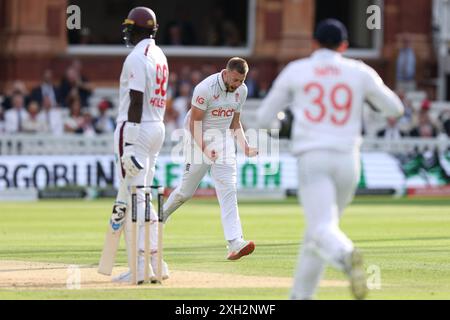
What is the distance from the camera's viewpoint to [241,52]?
1316 inches

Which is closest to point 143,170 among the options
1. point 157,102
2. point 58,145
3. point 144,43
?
point 157,102

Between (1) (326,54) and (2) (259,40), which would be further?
(2) (259,40)

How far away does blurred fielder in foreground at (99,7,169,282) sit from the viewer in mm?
11648

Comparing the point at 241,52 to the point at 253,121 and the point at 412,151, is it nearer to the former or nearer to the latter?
the point at 253,121

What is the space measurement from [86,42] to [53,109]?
577cm

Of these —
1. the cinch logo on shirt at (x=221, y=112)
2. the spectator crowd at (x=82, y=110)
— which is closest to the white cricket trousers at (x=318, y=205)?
the cinch logo on shirt at (x=221, y=112)

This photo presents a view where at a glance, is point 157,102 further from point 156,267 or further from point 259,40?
point 259,40

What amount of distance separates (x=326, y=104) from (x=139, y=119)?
2.35m

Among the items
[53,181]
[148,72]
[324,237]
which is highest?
[148,72]

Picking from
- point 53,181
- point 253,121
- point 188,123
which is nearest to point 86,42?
point 253,121

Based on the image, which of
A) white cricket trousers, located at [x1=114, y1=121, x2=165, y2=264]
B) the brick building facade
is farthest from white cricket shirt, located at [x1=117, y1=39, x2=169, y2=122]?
the brick building facade

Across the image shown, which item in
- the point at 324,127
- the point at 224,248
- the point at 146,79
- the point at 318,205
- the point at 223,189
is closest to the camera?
the point at 318,205

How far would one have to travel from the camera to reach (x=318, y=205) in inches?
379

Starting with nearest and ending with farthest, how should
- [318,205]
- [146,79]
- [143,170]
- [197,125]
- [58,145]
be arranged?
[318,205]
[146,79]
[143,170]
[197,125]
[58,145]
